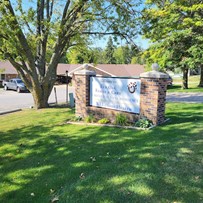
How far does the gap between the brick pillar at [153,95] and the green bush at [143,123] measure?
0.11 metres

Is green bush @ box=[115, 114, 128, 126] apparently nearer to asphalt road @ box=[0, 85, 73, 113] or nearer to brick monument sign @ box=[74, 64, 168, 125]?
brick monument sign @ box=[74, 64, 168, 125]

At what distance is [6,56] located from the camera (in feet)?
36.2

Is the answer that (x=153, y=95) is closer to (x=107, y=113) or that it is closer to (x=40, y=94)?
(x=107, y=113)

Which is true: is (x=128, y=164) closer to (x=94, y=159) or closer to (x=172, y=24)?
(x=94, y=159)

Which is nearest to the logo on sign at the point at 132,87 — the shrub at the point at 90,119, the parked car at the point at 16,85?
the shrub at the point at 90,119

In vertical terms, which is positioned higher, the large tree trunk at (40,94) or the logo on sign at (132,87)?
the logo on sign at (132,87)

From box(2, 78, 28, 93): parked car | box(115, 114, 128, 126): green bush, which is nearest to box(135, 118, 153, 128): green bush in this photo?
box(115, 114, 128, 126): green bush

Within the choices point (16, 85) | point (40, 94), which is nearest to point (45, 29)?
point (40, 94)

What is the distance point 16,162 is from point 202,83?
23290mm

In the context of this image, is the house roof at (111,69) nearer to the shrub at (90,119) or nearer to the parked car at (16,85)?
the parked car at (16,85)

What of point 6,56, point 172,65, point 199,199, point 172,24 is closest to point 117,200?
point 199,199

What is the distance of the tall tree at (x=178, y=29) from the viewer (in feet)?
55.6

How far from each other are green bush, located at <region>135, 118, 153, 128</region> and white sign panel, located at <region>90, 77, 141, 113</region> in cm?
38

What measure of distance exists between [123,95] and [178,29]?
12908mm
